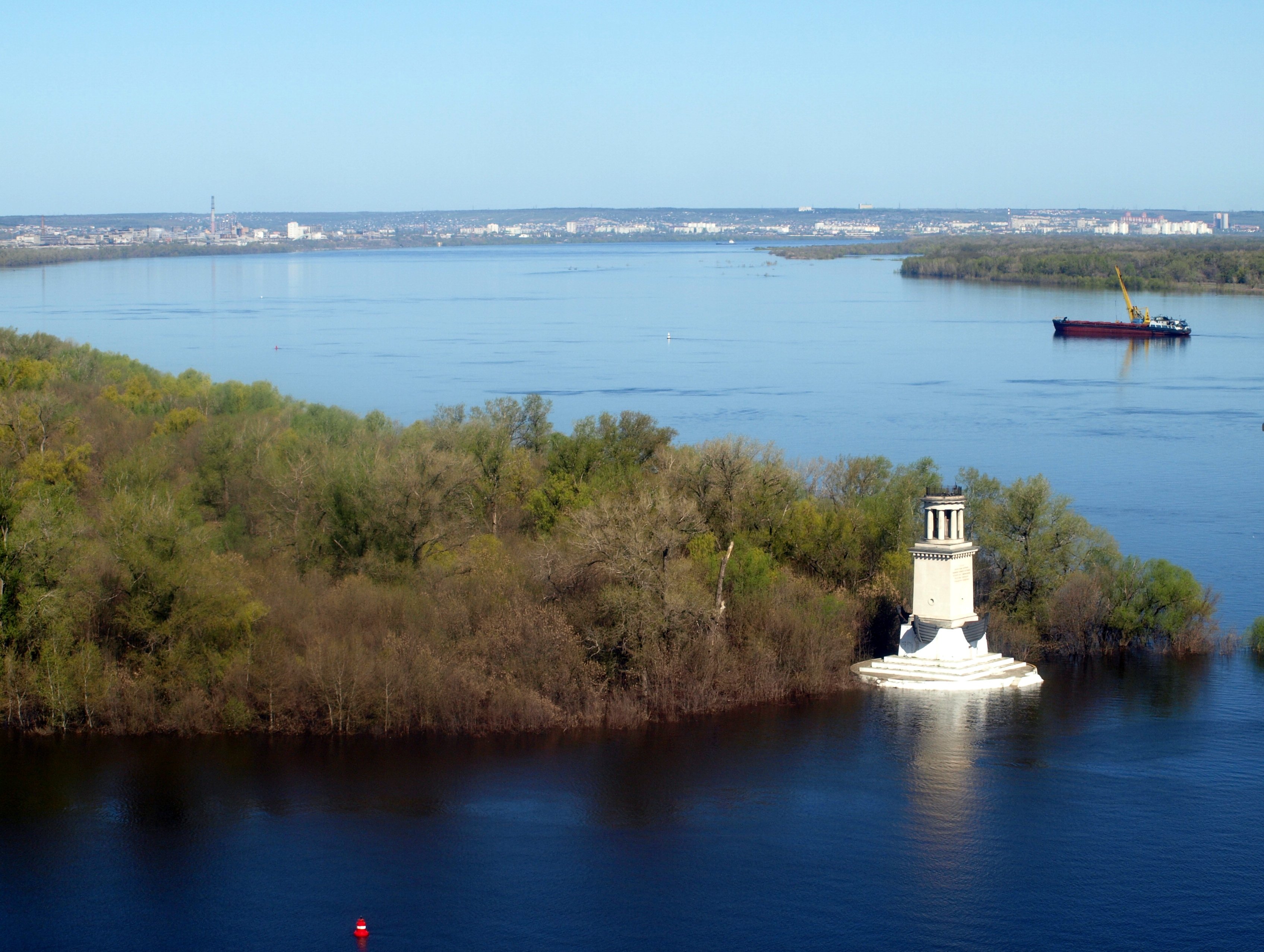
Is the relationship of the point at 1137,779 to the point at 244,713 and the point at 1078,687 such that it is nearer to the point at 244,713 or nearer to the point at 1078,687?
the point at 1078,687

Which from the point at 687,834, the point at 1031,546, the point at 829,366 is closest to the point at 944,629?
the point at 1031,546

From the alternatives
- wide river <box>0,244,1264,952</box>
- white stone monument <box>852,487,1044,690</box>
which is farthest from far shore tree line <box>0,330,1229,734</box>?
white stone monument <box>852,487,1044,690</box>

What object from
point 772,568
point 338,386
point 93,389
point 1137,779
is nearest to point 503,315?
point 338,386

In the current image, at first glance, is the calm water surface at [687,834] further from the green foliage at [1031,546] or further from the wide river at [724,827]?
the green foliage at [1031,546]

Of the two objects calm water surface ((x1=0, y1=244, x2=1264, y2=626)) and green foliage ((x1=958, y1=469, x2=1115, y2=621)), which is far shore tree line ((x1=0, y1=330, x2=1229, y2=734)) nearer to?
green foliage ((x1=958, y1=469, x2=1115, y2=621))

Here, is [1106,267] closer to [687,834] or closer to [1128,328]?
[1128,328]

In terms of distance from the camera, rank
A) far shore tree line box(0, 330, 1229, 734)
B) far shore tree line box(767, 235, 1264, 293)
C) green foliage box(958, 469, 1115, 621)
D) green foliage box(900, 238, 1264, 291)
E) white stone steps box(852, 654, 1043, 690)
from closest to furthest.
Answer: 1. far shore tree line box(0, 330, 1229, 734)
2. white stone steps box(852, 654, 1043, 690)
3. green foliage box(958, 469, 1115, 621)
4. far shore tree line box(767, 235, 1264, 293)
5. green foliage box(900, 238, 1264, 291)
